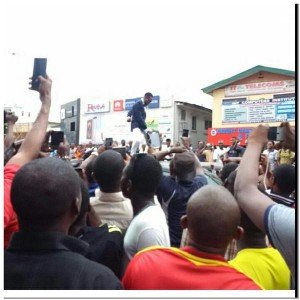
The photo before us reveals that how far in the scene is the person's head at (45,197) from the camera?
1530 mm

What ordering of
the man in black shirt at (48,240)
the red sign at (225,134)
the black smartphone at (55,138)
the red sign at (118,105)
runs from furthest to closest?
the red sign at (118,105) → the red sign at (225,134) → the black smartphone at (55,138) → the man in black shirt at (48,240)

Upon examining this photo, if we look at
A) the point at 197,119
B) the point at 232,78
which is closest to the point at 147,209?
the point at 232,78

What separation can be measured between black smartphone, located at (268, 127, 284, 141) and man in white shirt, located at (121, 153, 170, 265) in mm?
779

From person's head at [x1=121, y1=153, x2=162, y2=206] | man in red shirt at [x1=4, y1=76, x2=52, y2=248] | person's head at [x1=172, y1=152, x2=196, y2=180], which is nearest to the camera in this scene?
man in red shirt at [x1=4, y1=76, x2=52, y2=248]

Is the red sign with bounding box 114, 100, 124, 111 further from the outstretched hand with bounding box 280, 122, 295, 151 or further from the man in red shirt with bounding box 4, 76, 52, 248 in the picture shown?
the outstretched hand with bounding box 280, 122, 295, 151

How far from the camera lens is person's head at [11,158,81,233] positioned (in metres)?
1.53

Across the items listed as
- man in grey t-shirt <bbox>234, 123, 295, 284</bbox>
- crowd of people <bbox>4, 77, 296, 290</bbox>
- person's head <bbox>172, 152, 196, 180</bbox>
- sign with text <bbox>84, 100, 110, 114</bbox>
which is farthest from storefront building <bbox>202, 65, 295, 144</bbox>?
man in grey t-shirt <bbox>234, 123, 295, 284</bbox>

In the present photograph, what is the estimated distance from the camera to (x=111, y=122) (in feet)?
116

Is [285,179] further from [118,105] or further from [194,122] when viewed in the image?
[118,105]

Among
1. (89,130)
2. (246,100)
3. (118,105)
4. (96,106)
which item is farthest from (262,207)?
(89,130)

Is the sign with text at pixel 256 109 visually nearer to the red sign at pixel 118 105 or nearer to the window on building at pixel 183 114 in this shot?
the window on building at pixel 183 114

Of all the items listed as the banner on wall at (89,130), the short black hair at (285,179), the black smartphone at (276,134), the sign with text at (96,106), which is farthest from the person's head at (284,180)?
the banner on wall at (89,130)

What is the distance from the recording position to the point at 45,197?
1536mm
